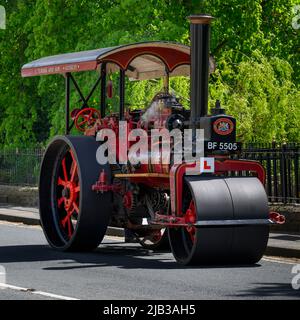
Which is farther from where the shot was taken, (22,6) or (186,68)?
(22,6)

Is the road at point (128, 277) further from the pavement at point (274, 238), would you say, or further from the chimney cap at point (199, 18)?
the chimney cap at point (199, 18)

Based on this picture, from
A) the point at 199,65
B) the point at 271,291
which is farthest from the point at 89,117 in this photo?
the point at 271,291

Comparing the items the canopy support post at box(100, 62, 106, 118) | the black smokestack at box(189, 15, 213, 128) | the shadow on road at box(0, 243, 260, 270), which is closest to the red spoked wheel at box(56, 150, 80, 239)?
the shadow on road at box(0, 243, 260, 270)

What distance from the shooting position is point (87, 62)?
46.1 ft

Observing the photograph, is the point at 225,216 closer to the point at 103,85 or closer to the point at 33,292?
the point at 33,292

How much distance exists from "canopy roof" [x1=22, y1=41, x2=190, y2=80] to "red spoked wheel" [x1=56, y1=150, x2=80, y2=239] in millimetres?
1194

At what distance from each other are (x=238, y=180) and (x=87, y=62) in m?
2.74

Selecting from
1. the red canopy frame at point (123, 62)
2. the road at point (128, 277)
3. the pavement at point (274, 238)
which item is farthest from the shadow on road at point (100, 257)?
the red canopy frame at point (123, 62)

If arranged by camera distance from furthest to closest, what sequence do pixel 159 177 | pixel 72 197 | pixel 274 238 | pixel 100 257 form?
pixel 274 238 → pixel 72 197 → pixel 100 257 → pixel 159 177

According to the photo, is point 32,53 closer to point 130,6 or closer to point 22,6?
point 22,6

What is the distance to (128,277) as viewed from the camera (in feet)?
38.2

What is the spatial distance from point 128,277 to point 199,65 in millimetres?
2897
